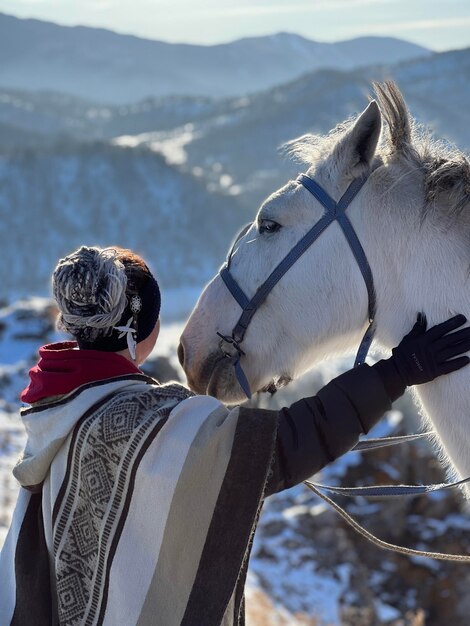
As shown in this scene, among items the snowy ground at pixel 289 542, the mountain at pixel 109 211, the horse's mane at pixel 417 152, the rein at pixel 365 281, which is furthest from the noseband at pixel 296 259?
the mountain at pixel 109 211

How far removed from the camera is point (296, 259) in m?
2.44

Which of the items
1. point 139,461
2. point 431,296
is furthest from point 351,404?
point 139,461

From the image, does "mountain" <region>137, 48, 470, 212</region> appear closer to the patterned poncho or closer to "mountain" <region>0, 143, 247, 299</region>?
"mountain" <region>0, 143, 247, 299</region>

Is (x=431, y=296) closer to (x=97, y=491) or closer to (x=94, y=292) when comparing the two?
(x=94, y=292)

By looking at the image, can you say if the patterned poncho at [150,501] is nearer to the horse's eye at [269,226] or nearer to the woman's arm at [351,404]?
the woman's arm at [351,404]

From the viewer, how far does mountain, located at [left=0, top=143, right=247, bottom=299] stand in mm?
77688

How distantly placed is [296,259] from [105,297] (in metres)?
0.65

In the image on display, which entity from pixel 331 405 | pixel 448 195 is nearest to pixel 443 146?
pixel 448 195

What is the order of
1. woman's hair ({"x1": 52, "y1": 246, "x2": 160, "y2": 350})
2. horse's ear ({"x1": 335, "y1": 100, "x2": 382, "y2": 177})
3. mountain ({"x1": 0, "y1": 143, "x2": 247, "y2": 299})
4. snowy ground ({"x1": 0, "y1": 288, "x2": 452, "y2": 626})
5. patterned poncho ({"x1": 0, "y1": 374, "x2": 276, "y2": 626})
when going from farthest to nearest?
mountain ({"x1": 0, "y1": 143, "x2": 247, "y2": 299}) → snowy ground ({"x1": 0, "y1": 288, "x2": 452, "y2": 626}) → horse's ear ({"x1": 335, "y1": 100, "x2": 382, "y2": 177}) → woman's hair ({"x1": 52, "y1": 246, "x2": 160, "y2": 350}) → patterned poncho ({"x1": 0, "y1": 374, "x2": 276, "y2": 626})

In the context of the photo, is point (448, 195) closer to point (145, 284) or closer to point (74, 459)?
point (145, 284)

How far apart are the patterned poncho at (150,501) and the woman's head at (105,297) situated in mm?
181

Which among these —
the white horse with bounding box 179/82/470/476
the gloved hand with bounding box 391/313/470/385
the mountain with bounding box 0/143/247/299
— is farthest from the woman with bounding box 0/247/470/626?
the mountain with bounding box 0/143/247/299

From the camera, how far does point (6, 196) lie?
83812mm

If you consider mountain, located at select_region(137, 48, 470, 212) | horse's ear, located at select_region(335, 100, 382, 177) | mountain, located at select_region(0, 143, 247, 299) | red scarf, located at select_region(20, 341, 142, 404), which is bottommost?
red scarf, located at select_region(20, 341, 142, 404)
